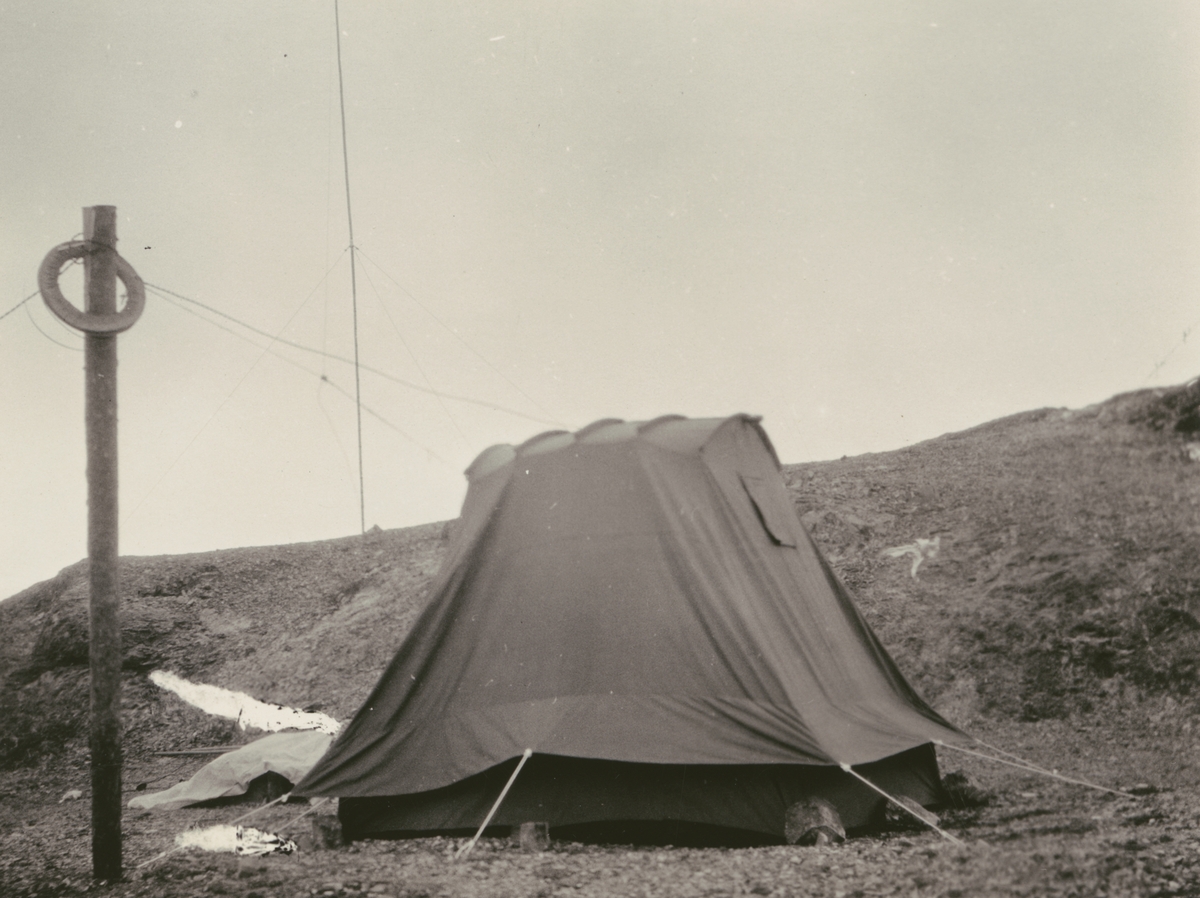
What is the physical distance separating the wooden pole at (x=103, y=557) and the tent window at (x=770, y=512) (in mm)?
4594

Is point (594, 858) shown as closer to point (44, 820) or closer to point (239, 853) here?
point (239, 853)

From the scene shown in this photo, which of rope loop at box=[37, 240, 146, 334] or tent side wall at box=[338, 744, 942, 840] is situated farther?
tent side wall at box=[338, 744, 942, 840]

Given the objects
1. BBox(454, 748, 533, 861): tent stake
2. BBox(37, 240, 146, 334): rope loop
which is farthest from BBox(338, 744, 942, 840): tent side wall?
BBox(37, 240, 146, 334): rope loop

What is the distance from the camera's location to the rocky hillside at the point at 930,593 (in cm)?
1194

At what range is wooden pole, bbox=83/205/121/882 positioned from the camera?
6.72 metres

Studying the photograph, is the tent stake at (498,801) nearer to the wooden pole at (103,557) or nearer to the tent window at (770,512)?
the wooden pole at (103,557)

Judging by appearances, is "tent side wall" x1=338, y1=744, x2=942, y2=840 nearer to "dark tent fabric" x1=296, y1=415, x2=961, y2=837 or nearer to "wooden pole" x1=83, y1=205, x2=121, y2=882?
"dark tent fabric" x1=296, y1=415, x2=961, y2=837

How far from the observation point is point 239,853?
7266mm

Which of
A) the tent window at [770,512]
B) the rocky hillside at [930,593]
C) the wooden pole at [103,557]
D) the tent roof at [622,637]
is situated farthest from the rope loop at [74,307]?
the rocky hillside at [930,593]

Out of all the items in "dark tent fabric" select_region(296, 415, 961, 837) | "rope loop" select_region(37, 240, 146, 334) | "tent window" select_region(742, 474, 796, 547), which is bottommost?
"dark tent fabric" select_region(296, 415, 961, 837)

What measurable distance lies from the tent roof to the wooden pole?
4.72 ft

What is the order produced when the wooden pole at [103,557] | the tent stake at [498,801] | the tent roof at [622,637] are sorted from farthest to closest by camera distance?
the tent roof at [622,637], the wooden pole at [103,557], the tent stake at [498,801]

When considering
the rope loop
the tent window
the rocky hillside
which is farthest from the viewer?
the rocky hillside

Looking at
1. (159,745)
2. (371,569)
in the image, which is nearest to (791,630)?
(159,745)
